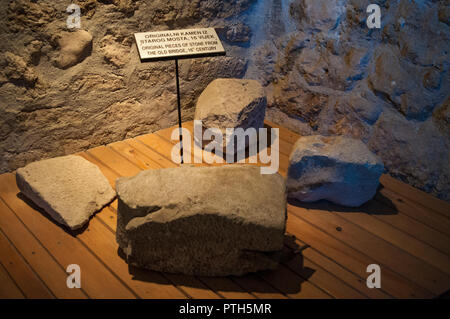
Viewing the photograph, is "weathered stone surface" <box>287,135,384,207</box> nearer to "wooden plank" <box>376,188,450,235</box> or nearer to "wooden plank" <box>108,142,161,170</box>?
"wooden plank" <box>376,188,450,235</box>

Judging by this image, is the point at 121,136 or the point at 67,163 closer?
the point at 67,163

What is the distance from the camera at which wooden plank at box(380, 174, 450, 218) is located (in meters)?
2.91

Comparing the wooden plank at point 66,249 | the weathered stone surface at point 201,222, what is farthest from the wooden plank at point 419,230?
the wooden plank at point 66,249

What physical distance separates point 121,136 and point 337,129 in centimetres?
176

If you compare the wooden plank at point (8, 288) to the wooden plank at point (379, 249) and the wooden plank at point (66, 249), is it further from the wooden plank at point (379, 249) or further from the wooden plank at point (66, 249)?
the wooden plank at point (379, 249)

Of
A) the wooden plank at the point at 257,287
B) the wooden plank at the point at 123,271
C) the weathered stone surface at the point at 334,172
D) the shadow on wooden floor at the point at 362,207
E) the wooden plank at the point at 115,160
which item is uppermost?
the weathered stone surface at the point at 334,172

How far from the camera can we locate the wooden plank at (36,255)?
219 centimetres

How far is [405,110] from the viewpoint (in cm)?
306

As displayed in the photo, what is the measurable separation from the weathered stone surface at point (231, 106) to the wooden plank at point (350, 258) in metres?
0.89

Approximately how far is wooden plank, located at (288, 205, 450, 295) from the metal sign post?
120 cm

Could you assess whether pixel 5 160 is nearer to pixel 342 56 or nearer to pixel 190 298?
pixel 190 298

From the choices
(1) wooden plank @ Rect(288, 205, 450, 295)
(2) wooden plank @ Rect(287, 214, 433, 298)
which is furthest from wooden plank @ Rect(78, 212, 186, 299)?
(1) wooden plank @ Rect(288, 205, 450, 295)

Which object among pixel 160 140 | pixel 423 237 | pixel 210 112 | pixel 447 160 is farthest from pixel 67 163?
pixel 447 160

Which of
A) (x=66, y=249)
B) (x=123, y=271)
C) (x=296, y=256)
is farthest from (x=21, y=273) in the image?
(x=296, y=256)
